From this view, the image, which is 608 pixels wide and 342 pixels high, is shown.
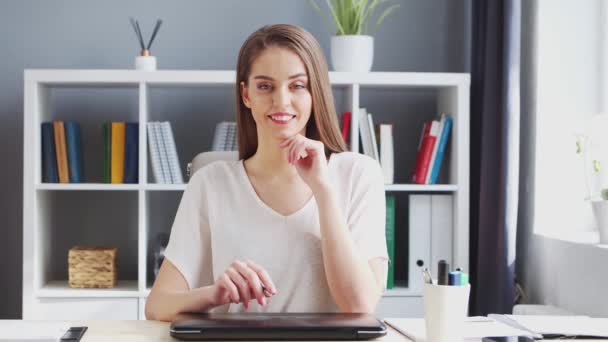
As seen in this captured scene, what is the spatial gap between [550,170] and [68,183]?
1821 millimetres

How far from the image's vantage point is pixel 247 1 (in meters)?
3.37

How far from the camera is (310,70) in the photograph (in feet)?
5.59

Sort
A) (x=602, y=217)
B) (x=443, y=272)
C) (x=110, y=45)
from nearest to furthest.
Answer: (x=443, y=272)
(x=602, y=217)
(x=110, y=45)

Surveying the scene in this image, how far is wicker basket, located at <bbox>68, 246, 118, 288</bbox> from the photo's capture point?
3045mm

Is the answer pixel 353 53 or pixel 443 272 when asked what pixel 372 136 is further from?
pixel 443 272

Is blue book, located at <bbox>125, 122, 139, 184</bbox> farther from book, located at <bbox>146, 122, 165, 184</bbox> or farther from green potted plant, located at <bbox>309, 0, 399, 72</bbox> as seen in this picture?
green potted plant, located at <bbox>309, 0, 399, 72</bbox>

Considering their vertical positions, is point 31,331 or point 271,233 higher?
point 271,233

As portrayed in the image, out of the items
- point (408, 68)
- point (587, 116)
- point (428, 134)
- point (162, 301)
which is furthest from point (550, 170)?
point (162, 301)

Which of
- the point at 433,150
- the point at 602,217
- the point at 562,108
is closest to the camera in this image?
the point at 602,217

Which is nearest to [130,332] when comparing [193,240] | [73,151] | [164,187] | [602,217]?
[193,240]

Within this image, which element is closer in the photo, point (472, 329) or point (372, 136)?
point (472, 329)

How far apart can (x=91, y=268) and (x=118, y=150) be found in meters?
0.48

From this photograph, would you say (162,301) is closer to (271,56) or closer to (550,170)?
(271,56)

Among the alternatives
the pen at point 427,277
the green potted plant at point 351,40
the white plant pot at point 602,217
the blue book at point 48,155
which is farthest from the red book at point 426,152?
the pen at point 427,277
